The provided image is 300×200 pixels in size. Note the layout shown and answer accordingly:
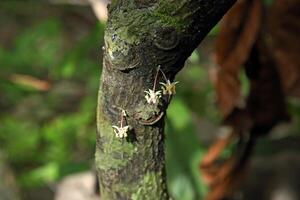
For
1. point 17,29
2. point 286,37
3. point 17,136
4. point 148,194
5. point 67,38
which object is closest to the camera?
point 148,194

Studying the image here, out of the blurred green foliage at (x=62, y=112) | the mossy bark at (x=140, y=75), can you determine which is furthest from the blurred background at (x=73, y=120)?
the mossy bark at (x=140, y=75)

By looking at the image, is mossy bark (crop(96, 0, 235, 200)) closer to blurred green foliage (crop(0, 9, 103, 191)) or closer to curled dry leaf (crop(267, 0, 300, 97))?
curled dry leaf (crop(267, 0, 300, 97))

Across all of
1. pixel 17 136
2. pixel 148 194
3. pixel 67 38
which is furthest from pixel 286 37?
pixel 67 38

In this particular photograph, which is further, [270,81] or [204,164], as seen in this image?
[204,164]

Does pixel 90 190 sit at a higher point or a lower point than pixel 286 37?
lower

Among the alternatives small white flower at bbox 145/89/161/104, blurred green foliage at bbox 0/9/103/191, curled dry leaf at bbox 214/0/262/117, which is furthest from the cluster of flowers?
blurred green foliage at bbox 0/9/103/191

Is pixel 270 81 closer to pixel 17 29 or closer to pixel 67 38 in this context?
pixel 67 38

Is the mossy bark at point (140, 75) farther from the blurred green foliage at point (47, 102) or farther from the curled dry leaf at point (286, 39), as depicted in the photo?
the blurred green foliage at point (47, 102)

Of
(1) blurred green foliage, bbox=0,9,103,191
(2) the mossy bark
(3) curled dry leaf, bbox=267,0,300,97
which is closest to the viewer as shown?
(2) the mossy bark
